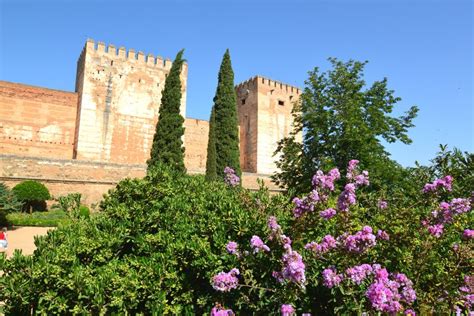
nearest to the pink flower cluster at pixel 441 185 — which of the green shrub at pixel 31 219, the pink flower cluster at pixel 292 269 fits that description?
the pink flower cluster at pixel 292 269

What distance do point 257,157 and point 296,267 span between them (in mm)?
23989

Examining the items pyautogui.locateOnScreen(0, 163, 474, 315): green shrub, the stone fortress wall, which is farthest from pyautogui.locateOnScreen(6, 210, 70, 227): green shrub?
pyautogui.locateOnScreen(0, 163, 474, 315): green shrub

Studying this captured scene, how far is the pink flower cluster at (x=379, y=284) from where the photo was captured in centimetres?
237

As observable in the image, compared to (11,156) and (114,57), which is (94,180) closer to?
(11,156)

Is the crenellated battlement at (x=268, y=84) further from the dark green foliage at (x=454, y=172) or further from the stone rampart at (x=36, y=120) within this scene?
the dark green foliage at (x=454, y=172)

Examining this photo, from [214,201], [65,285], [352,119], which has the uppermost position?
[352,119]

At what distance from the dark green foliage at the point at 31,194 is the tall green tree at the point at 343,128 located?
452 inches

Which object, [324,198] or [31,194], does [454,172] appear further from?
[31,194]

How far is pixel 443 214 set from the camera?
3.29 metres

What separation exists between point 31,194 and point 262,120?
1580cm

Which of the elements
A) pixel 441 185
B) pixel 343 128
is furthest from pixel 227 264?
pixel 343 128

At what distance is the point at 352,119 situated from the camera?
9938 millimetres

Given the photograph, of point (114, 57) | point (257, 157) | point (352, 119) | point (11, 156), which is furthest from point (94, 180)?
point (352, 119)

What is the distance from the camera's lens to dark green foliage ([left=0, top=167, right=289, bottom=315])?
120 inches
